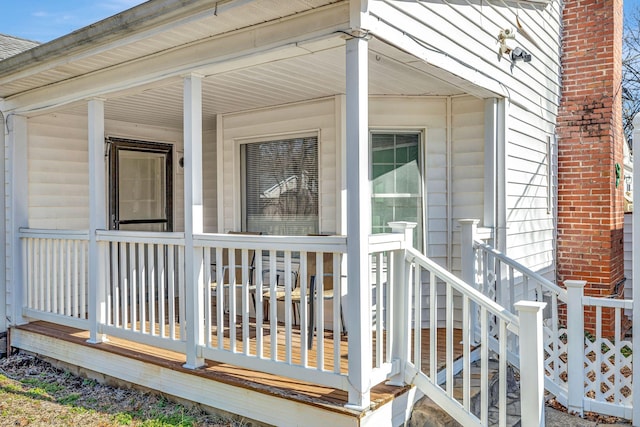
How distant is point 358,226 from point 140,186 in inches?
180

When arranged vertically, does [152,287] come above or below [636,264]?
below

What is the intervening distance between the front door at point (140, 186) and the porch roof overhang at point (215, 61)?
0.93 meters

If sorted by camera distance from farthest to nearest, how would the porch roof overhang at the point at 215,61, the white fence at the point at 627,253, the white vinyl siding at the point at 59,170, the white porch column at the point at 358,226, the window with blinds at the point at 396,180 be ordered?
the white fence at the point at 627,253 < the white vinyl siding at the point at 59,170 < the window with blinds at the point at 396,180 < the porch roof overhang at the point at 215,61 < the white porch column at the point at 358,226

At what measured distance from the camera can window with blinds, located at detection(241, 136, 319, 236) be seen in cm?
554

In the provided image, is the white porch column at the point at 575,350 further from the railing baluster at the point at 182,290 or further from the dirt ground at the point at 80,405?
the railing baluster at the point at 182,290

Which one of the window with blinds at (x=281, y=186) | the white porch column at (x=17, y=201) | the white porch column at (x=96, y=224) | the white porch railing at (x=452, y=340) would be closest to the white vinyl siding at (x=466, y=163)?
the window with blinds at (x=281, y=186)

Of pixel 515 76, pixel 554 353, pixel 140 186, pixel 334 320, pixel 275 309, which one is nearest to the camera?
pixel 334 320

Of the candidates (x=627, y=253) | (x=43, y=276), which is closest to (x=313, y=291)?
(x=43, y=276)

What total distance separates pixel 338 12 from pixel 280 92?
6.89ft

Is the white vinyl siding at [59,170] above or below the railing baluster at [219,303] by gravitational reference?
above

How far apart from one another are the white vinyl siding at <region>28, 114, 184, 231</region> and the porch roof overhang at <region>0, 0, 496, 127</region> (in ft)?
1.52

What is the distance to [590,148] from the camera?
6562 mm

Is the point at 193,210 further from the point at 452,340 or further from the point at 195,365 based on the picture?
the point at 452,340

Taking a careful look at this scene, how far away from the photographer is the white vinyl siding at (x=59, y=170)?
5.64 metres
